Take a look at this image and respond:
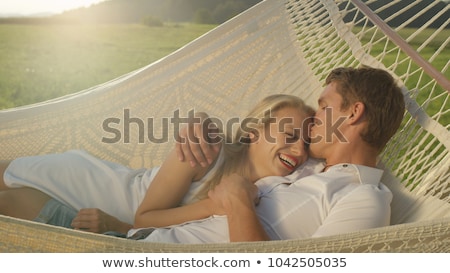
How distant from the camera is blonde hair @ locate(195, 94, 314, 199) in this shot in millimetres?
1641

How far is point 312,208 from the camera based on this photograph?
1495 millimetres

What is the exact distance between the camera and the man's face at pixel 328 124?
1.59m

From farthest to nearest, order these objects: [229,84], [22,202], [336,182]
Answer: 1. [229,84]
2. [22,202]
3. [336,182]

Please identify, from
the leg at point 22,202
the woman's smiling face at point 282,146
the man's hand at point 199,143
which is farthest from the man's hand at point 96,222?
the woman's smiling face at point 282,146

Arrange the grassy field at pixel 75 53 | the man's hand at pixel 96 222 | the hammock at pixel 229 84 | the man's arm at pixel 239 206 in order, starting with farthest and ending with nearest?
the grassy field at pixel 75 53 → the hammock at pixel 229 84 → the man's hand at pixel 96 222 → the man's arm at pixel 239 206

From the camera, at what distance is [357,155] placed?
1.62 m

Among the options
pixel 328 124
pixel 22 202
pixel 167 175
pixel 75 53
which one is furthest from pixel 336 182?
pixel 75 53

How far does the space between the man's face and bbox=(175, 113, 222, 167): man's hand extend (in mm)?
239

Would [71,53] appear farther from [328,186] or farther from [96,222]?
[328,186]

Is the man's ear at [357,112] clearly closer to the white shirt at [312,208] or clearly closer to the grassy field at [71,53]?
the white shirt at [312,208]

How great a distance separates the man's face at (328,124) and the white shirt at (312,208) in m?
0.06

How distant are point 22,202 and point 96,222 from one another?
8.6 inches
